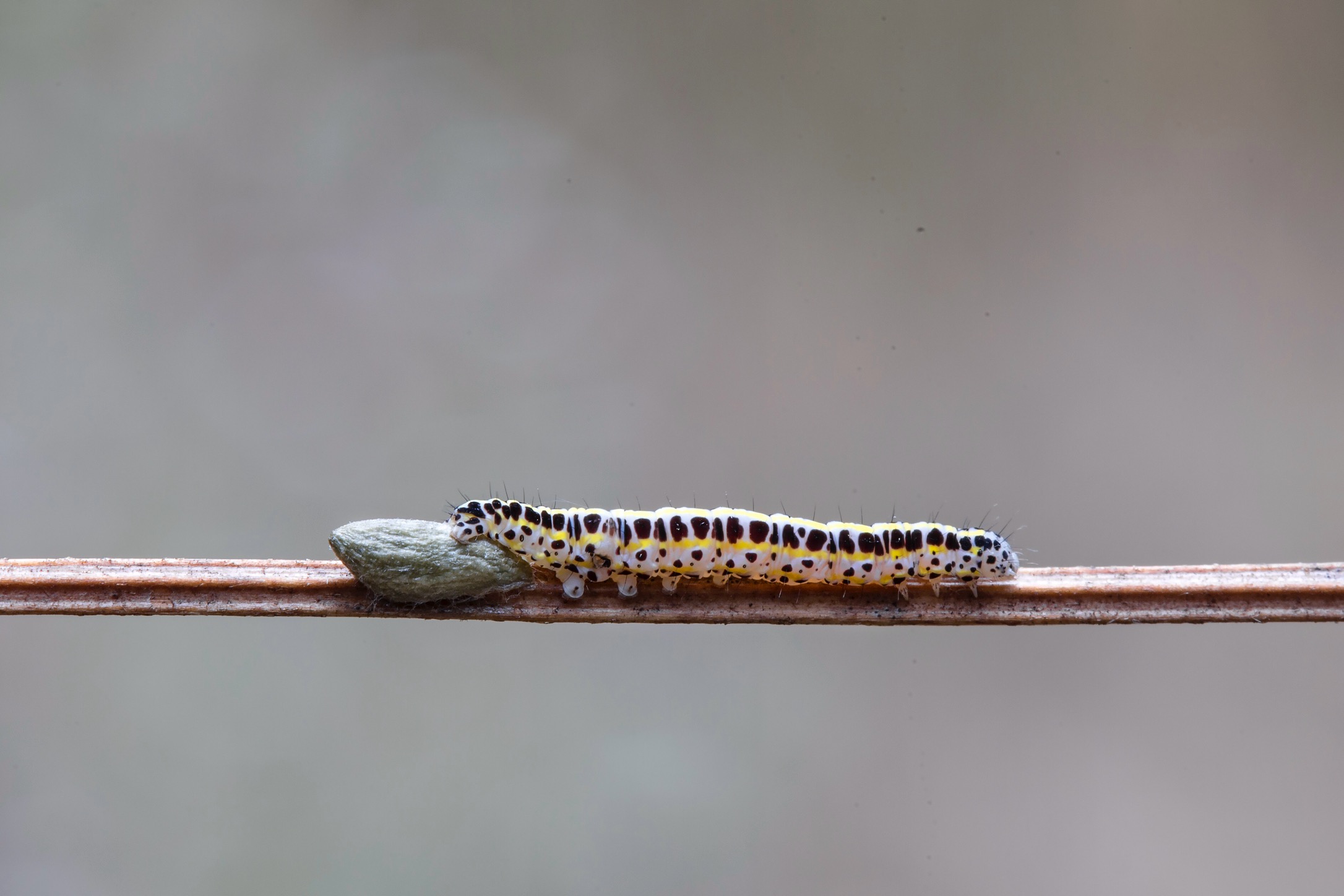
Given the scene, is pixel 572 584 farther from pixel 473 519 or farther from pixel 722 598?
pixel 722 598

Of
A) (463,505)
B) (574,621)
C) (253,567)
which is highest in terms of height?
(463,505)

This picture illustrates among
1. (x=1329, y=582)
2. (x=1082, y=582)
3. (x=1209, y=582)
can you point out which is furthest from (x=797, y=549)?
(x=1329, y=582)

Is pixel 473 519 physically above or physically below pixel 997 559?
above

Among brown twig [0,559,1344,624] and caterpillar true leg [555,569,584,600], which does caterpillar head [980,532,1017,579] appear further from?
caterpillar true leg [555,569,584,600]

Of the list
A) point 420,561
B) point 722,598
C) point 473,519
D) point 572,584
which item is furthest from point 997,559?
point 420,561

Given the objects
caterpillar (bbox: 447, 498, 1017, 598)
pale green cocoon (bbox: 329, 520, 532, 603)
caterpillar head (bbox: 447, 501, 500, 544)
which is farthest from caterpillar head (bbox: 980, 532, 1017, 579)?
caterpillar head (bbox: 447, 501, 500, 544)

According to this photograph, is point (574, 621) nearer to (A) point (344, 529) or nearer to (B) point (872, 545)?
(A) point (344, 529)

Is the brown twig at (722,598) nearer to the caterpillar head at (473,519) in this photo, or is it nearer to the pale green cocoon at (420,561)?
the pale green cocoon at (420,561)
